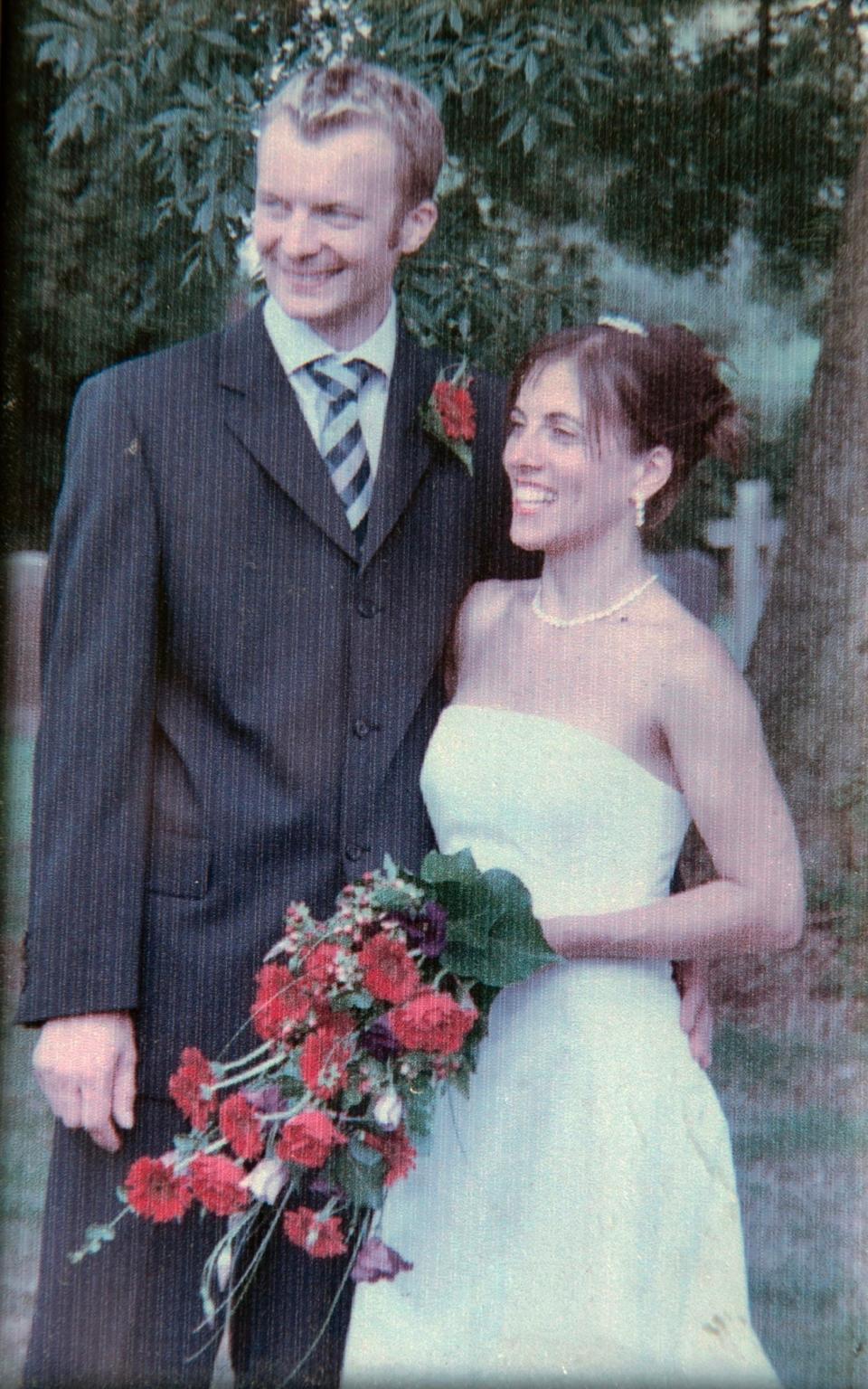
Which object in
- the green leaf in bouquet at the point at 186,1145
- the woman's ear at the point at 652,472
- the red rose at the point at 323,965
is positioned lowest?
the green leaf in bouquet at the point at 186,1145

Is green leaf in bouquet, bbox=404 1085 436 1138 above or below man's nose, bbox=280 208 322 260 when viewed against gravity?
below

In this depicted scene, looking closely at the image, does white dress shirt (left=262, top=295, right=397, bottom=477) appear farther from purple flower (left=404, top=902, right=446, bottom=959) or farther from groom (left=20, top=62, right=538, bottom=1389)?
purple flower (left=404, top=902, right=446, bottom=959)

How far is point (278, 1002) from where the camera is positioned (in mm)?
2941

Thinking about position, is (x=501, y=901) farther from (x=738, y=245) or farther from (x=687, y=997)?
(x=738, y=245)

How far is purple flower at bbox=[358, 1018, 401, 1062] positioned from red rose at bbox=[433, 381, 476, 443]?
1.26 metres

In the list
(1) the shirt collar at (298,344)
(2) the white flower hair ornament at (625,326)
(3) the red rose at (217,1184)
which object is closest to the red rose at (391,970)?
(3) the red rose at (217,1184)

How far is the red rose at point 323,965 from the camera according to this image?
2.90 metres

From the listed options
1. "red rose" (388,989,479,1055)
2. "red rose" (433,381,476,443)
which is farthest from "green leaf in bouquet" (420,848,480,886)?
"red rose" (433,381,476,443)

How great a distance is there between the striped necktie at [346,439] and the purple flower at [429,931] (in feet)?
2.53

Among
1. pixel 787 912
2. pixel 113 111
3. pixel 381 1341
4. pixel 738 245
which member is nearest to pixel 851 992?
pixel 787 912

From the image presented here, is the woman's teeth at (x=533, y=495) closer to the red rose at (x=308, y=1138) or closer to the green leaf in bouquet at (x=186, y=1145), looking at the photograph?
the red rose at (x=308, y=1138)

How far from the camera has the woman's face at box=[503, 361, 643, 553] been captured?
3.06 m

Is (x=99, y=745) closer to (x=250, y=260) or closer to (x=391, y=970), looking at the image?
(x=391, y=970)

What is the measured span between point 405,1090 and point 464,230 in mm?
1850
